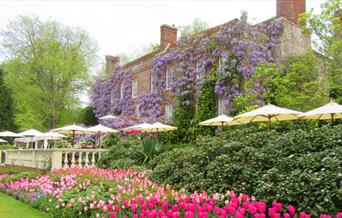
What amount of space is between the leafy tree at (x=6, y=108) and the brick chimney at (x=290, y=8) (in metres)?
30.2

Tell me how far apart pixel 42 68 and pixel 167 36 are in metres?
14.8

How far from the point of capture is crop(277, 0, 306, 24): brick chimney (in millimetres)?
21734

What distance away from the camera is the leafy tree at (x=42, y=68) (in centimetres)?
3616

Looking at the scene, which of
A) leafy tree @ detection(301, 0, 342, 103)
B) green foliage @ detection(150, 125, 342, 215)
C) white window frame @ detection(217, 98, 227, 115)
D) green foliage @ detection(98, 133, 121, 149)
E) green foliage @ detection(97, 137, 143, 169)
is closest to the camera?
green foliage @ detection(150, 125, 342, 215)

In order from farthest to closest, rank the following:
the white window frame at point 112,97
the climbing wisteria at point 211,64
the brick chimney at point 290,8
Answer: the white window frame at point 112,97 < the brick chimney at point 290,8 < the climbing wisteria at point 211,64

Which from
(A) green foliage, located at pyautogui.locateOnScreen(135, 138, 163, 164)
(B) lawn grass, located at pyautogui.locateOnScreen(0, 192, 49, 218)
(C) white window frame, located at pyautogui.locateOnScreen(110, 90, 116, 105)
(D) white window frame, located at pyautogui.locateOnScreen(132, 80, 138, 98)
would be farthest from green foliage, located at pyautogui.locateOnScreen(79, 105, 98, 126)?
(B) lawn grass, located at pyautogui.locateOnScreen(0, 192, 49, 218)

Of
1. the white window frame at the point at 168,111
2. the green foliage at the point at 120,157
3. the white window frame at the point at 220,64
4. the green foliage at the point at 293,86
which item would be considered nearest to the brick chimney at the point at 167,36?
the white window frame at the point at 168,111

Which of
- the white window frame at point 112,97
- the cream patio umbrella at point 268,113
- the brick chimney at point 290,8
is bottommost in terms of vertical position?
the cream patio umbrella at point 268,113

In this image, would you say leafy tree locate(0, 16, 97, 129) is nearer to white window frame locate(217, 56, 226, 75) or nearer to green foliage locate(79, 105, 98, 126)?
green foliage locate(79, 105, 98, 126)

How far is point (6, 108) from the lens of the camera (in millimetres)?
39562

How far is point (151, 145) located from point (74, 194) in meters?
6.02

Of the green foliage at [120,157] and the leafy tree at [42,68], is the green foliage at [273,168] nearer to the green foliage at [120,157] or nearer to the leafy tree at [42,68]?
the green foliage at [120,157]

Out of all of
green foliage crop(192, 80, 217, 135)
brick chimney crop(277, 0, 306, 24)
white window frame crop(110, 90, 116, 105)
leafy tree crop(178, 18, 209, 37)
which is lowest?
green foliage crop(192, 80, 217, 135)

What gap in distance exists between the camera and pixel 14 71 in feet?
123
